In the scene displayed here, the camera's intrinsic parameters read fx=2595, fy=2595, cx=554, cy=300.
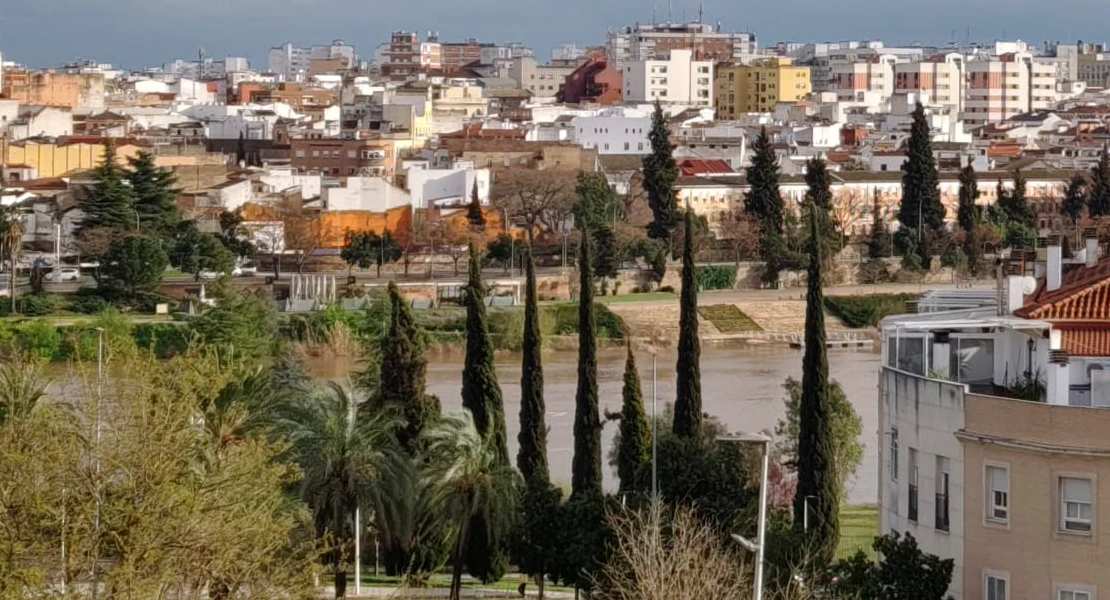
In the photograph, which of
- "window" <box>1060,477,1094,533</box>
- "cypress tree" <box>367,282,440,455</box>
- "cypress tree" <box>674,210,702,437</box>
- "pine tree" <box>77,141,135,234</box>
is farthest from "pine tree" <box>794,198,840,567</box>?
"pine tree" <box>77,141,135,234</box>

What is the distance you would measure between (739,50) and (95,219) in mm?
84149

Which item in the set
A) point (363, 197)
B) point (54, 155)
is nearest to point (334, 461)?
point (363, 197)

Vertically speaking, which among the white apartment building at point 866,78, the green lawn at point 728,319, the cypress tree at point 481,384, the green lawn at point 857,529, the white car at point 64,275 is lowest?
the green lawn at point 857,529

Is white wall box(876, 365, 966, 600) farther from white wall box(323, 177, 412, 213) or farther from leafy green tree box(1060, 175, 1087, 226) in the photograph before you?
leafy green tree box(1060, 175, 1087, 226)

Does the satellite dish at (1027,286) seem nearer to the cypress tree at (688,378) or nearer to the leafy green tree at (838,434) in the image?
the cypress tree at (688,378)

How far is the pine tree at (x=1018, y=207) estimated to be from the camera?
53688mm

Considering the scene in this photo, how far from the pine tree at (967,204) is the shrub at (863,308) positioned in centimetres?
524

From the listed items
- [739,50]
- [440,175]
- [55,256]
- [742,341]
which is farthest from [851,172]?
[739,50]

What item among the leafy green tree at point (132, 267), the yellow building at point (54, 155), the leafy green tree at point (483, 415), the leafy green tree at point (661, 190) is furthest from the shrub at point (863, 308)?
the leafy green tree at point (483, 415)

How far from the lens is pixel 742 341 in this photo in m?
42.4

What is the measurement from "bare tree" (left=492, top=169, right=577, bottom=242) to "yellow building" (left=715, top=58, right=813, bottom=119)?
35.9 metres

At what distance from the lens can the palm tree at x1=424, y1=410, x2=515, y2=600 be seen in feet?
60.7

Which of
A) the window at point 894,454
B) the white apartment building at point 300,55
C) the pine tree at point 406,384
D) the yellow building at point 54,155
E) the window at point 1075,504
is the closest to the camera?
the window at point 1075,504

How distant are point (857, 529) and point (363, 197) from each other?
32616mm
